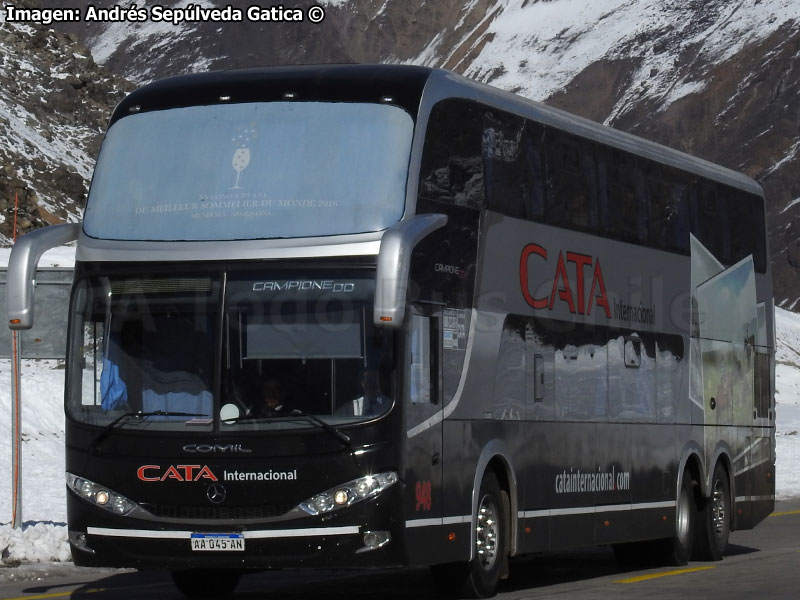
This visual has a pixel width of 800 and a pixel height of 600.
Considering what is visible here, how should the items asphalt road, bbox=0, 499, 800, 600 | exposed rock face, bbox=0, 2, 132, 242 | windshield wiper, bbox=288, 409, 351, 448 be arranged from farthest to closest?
exposed rock face, bbox=0, 2, 132, 242 → asphalt road, bbox=0, 499, 800, 600 → windshield wiper, bbox=288, 409, 351, 448

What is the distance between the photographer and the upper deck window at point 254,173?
1206 centimetres

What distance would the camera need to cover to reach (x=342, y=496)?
11742mm

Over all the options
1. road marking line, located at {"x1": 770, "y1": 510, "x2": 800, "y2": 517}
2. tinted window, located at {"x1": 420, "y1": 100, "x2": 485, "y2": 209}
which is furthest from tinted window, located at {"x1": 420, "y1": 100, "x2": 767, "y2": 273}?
road marking line, located at {"x1": 770, "y1": 510, "x2": 800, "y2": 517}

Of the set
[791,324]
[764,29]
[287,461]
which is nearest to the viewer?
[287,461]

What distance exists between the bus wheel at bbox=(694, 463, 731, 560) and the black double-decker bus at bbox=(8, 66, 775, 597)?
12.6ft

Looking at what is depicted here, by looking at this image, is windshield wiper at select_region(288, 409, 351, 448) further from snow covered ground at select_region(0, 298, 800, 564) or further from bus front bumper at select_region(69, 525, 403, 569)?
snow covered ground at select_region(0, 298, 800, 564)

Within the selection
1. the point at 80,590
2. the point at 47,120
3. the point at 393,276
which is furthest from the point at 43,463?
the point at 47,120

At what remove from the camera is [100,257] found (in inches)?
487

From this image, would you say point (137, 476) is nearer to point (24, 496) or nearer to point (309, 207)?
point (309, 207)

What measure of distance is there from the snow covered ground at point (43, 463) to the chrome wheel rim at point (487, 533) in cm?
409

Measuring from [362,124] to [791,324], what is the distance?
67694 mm

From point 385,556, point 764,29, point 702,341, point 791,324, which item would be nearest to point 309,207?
point 385,556

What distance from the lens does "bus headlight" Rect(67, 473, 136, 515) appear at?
1203cm

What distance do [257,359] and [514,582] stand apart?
179 inches
